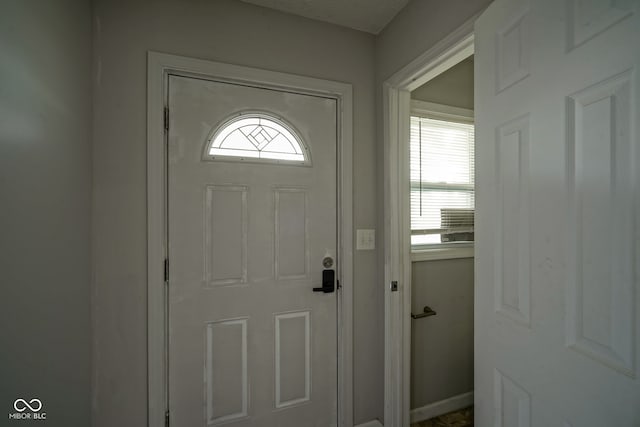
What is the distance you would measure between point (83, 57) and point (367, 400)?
2.33m

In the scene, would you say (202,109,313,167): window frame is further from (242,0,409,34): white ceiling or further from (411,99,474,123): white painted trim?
(411,99,474,123): white painted trim

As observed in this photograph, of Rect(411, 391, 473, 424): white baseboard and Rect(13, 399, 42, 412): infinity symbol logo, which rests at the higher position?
Rect(13, 399, 42, 412): infinity symbol logo

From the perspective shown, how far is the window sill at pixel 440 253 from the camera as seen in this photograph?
6.18ft

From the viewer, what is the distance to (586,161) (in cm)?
63

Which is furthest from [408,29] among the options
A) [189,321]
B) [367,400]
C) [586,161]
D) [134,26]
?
[367,400]

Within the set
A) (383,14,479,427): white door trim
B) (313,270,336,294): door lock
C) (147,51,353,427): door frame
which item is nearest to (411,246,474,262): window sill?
(383,14,479,427): white door trim

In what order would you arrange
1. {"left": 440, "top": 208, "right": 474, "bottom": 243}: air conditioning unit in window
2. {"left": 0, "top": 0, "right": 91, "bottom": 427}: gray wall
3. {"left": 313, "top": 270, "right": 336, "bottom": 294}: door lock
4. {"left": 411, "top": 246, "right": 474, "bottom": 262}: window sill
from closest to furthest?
{"left": 0, "top": 0, "right": 91, "bottom": 427}: gray wall < {"left": 313, "top": 270, "right": 336, "bottom": 294}: door lock < {"left": 411, "top": 246, "right": 474, "bottom": 262}: window sill < {"left": 440, "top": 208, "right": 474, "bottom": 243}: air conditioning unit in window

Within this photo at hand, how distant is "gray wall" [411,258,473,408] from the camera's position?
6.28 ft

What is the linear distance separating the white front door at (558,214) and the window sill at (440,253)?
902mm

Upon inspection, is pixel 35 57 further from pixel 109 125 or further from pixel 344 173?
pixel 344 173

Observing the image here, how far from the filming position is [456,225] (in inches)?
80.3

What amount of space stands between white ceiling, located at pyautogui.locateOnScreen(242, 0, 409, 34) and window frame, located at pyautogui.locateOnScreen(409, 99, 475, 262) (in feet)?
1.78

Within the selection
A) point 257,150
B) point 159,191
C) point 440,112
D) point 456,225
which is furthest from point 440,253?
point 159,191

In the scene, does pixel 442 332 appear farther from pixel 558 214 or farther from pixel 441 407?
pixel 558 214
